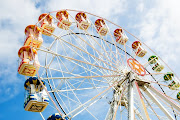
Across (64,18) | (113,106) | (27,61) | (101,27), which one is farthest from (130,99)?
(101,27)

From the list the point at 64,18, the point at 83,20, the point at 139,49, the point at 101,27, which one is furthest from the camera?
the point at 139,49

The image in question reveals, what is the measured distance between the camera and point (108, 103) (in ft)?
36.7

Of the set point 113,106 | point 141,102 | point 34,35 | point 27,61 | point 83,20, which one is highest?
point 83,20

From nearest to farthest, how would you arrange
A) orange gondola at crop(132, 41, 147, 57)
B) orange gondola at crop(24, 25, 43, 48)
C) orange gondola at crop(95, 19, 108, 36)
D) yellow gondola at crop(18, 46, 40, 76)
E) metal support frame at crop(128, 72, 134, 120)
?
metal support frame at crop(128, 72, 134, 120), yellow gondola at crop(18, 46, 40, 76), orange gondola at crop(24, 25, 43, 48), orange gondola at crop(95, 19, 108, 36), orange gondola at crop(132, 41, 147, 57)

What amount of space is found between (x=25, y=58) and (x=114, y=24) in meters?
6.47

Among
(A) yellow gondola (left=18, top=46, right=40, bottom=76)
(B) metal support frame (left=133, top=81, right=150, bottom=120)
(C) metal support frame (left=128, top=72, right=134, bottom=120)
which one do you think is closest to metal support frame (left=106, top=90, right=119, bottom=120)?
(C) metal support frame (left=128, top=72, right=134, bottom=120)

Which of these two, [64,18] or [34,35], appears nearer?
[34,35]

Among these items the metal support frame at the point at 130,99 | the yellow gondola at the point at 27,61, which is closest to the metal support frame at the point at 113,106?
the metal support frame at the point at 130,99

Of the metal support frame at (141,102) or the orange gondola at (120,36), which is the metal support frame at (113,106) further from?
the orange gondola at (120,36)

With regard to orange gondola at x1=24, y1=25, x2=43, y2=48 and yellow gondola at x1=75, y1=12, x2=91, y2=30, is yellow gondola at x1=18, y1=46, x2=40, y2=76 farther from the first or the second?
yellow gondola at x1=75, y1=12, x2=91, y2=30

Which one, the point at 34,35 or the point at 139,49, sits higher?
the point at 34,35

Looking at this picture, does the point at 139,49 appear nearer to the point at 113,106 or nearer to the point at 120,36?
the point at 120,36

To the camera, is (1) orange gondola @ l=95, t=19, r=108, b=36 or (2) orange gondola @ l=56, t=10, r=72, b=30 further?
(1) orange gondola @ l=95, t=19, r=108, b=36

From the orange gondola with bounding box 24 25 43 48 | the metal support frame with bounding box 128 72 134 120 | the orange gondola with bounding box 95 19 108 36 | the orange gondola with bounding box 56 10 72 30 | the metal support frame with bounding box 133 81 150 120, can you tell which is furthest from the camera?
the orange gondola with bounding box 95 19 108 36
